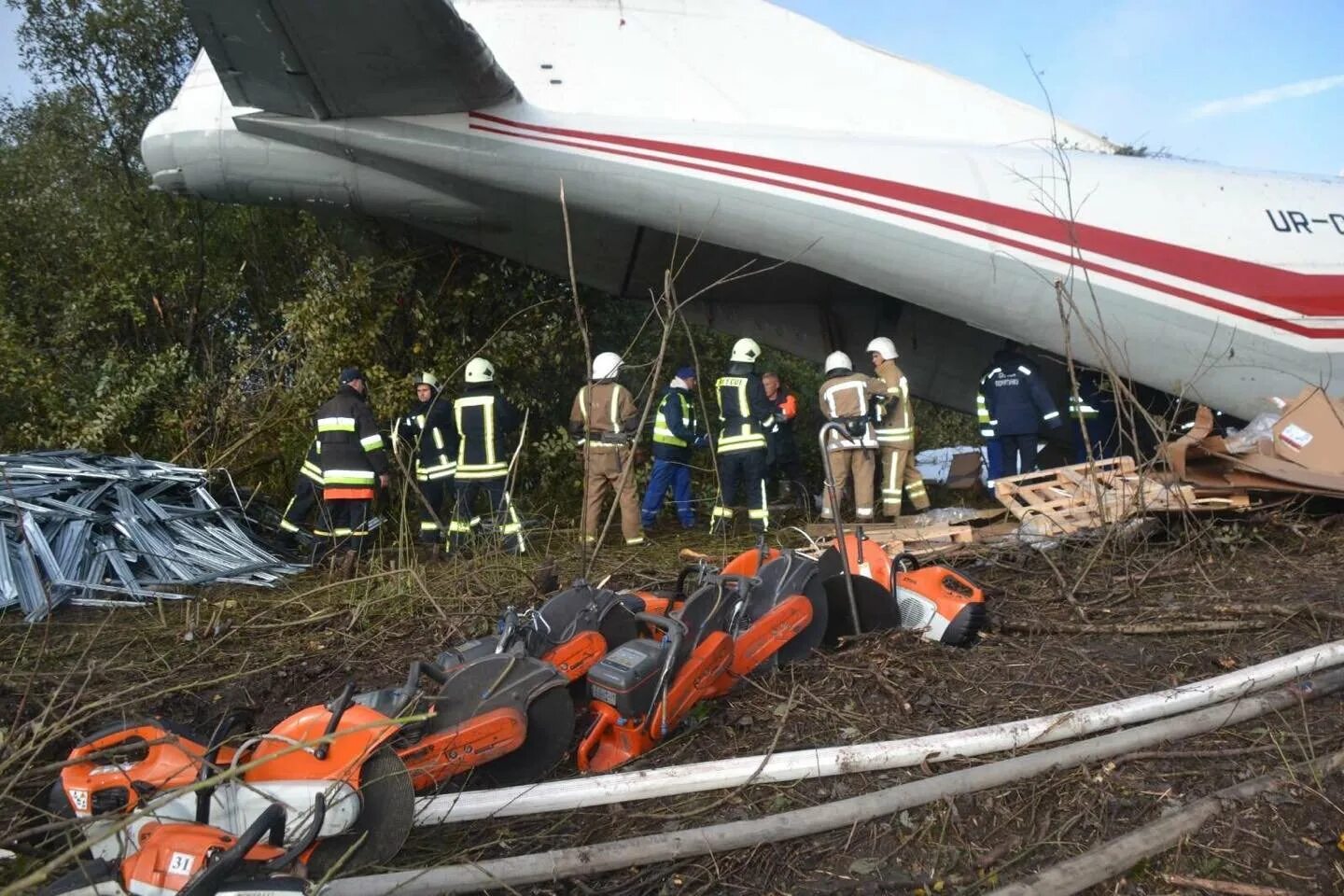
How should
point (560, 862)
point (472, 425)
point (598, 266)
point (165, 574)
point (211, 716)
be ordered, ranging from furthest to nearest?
1. point (598, 266)
2. point (472, 425)
3. point (165, 574)
4. point (211, 716)
5. point (560, 862)

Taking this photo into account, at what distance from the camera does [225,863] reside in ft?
5.78

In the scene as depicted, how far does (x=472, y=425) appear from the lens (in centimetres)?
732

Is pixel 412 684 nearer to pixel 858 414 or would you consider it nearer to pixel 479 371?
pixel 479 371

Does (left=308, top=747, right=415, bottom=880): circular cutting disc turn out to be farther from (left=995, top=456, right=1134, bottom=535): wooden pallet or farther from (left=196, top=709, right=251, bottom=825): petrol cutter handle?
(left=995, top=456, right=1134, bottom=535): wooden pallet

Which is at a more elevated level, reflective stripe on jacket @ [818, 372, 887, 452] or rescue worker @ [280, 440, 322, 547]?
reflective stripe on jacket @ [818, 372, 887, 452]

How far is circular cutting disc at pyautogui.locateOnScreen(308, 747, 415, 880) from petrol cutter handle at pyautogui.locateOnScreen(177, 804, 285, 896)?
0.27 metres

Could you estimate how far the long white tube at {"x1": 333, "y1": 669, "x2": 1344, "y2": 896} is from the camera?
2107 millimetres

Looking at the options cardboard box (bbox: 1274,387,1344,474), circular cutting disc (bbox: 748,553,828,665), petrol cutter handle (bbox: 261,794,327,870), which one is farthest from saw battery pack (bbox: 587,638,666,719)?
cardboard box (bbox: 1274,387,1344,474)

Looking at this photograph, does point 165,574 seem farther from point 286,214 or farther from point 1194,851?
point 1194,851

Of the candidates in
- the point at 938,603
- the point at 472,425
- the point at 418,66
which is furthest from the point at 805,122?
the point at 938,603

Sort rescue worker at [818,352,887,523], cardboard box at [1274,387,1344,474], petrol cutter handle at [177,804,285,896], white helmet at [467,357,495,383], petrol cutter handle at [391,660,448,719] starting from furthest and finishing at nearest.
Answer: rescue worker at [818,352,887,523]
white helmet at [467,357,495,383]
cardboard box at [1274,387,1344,474]
petrol cutter handle at [391,660,448,719]
petrol cutter handle at [177,804,285,896]

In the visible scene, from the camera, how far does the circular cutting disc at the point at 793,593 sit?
11.3 feet

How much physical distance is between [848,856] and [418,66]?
5853mm

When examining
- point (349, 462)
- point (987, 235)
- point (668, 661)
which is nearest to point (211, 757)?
point (668, 661)
